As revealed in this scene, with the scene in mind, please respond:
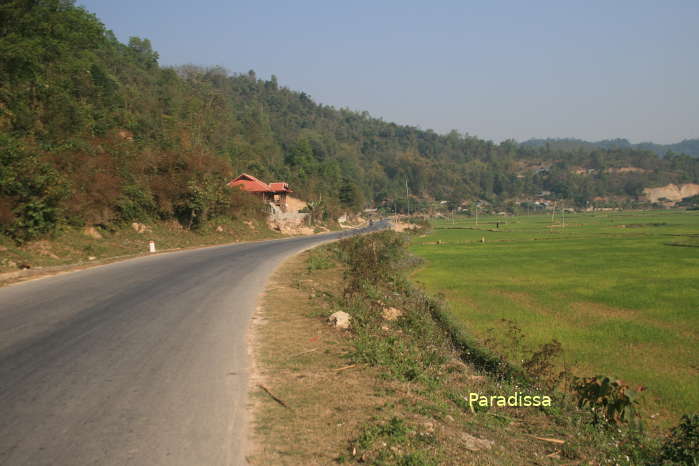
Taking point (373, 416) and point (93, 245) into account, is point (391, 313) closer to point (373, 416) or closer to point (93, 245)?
point (373, 416)

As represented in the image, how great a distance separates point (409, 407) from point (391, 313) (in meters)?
7.35

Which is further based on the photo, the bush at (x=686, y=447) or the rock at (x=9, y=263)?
the rock at (x=9, y=263)

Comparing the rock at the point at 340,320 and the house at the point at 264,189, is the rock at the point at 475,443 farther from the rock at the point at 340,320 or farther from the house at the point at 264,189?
the house at the point at 264,189

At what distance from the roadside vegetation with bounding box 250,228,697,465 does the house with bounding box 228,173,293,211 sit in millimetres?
42932

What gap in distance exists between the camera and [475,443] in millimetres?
5277

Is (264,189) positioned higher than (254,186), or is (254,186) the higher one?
(254,186)

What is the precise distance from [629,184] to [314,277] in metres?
215

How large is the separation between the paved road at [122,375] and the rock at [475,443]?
243 cm

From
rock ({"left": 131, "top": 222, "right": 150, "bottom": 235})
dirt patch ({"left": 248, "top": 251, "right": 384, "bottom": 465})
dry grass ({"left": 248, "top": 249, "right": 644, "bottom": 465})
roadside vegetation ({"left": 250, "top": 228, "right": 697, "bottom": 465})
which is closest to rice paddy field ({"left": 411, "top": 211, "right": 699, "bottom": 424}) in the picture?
roadside vegetation ({"left": 250, "top": 228, "right": 697, "bottom": 465})

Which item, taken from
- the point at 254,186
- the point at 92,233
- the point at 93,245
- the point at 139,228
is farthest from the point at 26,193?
the point at 254,186

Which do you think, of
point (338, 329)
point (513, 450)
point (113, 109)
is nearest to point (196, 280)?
point (338, 329)

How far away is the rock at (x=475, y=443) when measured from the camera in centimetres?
512

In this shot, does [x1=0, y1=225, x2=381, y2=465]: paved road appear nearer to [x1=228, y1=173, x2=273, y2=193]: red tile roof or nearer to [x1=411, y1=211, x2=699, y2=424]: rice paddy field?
[x1=411, y1=211, x2=699, y2=424]: rice paddy field

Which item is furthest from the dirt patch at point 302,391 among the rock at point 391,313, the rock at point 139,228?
the rock at point 139,228
